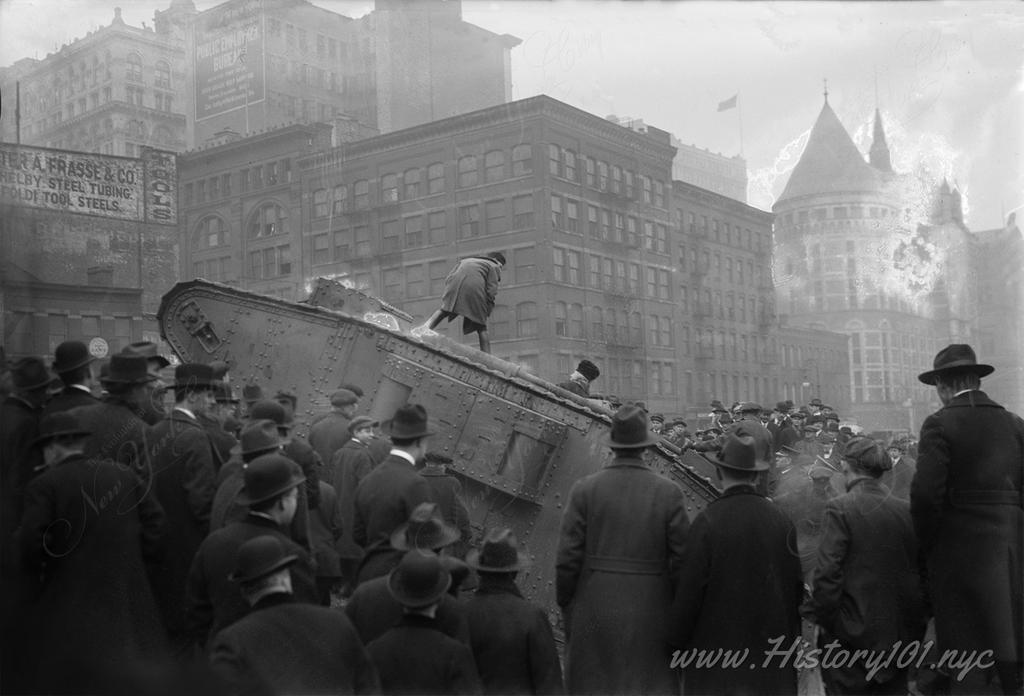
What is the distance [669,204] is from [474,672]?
1163 inches

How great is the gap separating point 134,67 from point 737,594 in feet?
62.6

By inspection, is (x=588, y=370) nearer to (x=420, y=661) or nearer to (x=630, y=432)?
(x=630, y=432)

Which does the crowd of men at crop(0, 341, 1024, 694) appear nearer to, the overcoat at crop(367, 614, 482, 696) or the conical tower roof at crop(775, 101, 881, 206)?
the overcoat at crop(367, 614, 482, 696)

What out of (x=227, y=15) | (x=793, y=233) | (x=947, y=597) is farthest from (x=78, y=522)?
(x=793, y=233)

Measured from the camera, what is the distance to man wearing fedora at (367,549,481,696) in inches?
148

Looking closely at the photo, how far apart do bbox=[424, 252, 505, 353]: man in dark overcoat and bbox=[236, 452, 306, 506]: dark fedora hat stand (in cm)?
583

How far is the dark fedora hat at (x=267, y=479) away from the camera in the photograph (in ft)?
12.9

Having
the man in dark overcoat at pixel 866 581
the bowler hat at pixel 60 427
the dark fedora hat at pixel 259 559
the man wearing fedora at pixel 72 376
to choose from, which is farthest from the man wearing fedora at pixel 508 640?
the man wearing fedora at pixel 72 376

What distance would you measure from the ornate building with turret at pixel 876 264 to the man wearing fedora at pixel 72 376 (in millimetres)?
18640

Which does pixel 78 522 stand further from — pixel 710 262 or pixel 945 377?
pixel 710 262

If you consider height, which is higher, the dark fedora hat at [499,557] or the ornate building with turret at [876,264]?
the ornate building with turret at [876,264]

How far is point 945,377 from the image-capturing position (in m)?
5.67

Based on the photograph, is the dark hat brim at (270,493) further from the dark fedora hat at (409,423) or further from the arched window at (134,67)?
the arched window at (134,67)

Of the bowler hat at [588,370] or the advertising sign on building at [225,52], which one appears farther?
the advertising sign on building at [225,52]
